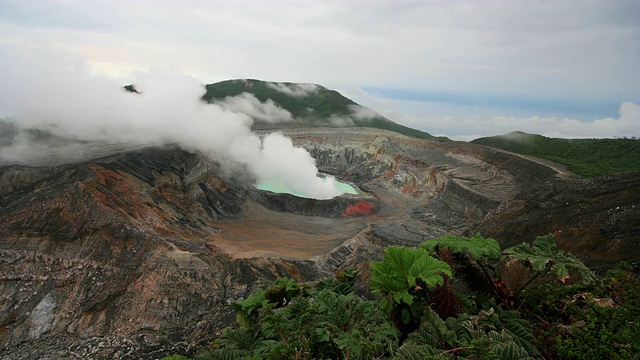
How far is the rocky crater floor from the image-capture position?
18.4m

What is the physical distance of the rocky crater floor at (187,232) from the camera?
1838cm

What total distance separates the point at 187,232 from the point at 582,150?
69.6 m

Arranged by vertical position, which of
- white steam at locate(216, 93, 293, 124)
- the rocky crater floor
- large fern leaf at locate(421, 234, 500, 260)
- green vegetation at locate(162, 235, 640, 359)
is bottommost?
the rocky crater floor

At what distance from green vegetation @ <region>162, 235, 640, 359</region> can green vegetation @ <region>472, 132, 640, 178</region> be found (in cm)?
4634

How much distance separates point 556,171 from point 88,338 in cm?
4672

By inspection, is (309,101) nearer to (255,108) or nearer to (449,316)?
(255,108)

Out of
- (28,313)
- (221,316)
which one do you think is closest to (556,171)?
(221,316)

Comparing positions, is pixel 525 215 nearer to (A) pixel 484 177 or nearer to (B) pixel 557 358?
(A) pixel 484 177

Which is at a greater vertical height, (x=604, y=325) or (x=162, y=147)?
(x=604, y=325)

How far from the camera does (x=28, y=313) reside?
18.5m

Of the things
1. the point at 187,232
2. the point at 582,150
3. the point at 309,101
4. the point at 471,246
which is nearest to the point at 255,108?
the point at 309,101

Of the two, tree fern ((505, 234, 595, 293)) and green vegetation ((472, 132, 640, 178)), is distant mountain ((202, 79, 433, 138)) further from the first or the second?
tree fern ((505, 234, 595, 293))

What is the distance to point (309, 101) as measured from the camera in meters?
121

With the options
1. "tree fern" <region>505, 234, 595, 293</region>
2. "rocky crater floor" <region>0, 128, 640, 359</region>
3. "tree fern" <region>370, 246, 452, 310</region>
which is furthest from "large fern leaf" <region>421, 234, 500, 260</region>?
"rocky crater floor" <region>0, 128, 640, 359</region>
